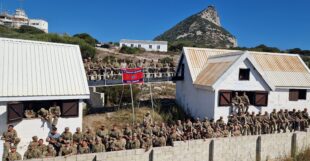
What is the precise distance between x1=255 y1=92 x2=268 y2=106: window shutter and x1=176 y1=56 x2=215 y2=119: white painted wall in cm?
365

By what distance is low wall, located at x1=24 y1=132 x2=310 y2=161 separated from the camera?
15223 mm

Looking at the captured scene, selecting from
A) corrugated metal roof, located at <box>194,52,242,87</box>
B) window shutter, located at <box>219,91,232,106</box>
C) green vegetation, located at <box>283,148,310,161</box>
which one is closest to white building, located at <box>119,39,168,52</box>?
corrugated metal roof, located at <box>194,52,242,87</box>

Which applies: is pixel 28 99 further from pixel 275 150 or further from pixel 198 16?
pixel 198 16

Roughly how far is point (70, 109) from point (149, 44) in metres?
71.5

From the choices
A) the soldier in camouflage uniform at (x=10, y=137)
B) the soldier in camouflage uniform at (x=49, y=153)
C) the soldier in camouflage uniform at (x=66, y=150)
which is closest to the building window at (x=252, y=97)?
the soldier in camouflage uniform at (x=66, y=150)

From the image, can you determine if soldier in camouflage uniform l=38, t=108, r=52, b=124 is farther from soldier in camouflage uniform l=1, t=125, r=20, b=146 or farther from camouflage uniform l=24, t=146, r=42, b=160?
camouflage uniform l=24, t=146, r=42, b=160

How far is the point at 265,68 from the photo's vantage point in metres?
26.8

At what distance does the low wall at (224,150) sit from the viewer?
15.2m

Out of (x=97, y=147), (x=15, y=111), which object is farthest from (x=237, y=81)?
(x=15, y=111)

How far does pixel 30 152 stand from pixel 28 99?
434 cm

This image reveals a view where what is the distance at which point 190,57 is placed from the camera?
88.3 ft

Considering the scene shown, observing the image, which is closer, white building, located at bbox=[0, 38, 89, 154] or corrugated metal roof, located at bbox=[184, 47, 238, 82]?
white building, located at bbox=[0, 38, 89, 154]

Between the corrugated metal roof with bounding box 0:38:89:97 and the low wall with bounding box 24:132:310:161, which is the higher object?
the corrugated metal roof with bounding box 0:38:89:97

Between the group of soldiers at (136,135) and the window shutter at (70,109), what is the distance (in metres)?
1.46
